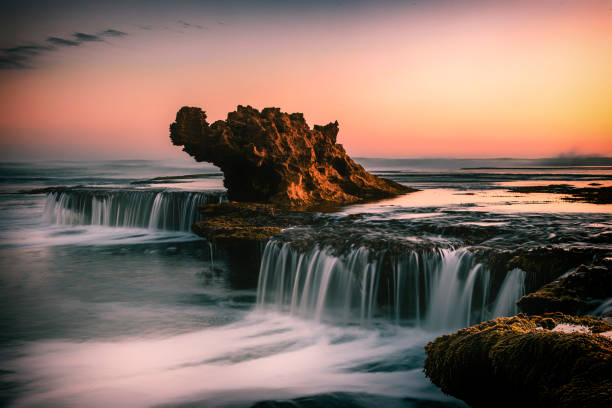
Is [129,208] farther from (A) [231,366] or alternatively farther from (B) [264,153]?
(A) [231,366]

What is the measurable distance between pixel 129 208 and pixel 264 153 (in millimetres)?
10632

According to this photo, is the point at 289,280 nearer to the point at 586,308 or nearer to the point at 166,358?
the point at 166,358

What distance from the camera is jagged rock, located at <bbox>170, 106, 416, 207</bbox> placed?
59.9 ft

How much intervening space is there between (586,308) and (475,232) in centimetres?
623

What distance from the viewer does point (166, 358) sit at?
8.66 meters

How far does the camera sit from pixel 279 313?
1096cm

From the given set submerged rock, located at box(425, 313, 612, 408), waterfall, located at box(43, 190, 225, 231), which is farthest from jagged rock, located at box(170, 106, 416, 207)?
submerged rock, located at box(425, 313, 612, 408)

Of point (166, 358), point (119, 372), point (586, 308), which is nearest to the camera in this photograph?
point (586, 308)

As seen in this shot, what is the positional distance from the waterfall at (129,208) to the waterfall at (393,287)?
39.0ft

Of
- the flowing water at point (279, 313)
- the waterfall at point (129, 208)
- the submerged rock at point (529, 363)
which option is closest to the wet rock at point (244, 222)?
the flowing water at point (279, 313)

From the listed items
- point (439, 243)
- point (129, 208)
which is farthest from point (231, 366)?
point (129, 208)

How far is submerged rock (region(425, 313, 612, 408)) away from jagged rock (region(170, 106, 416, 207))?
13999 mm

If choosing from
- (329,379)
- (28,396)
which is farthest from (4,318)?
(329,379)

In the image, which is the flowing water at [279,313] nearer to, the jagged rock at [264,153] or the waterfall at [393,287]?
the waterfall at [393,287]
